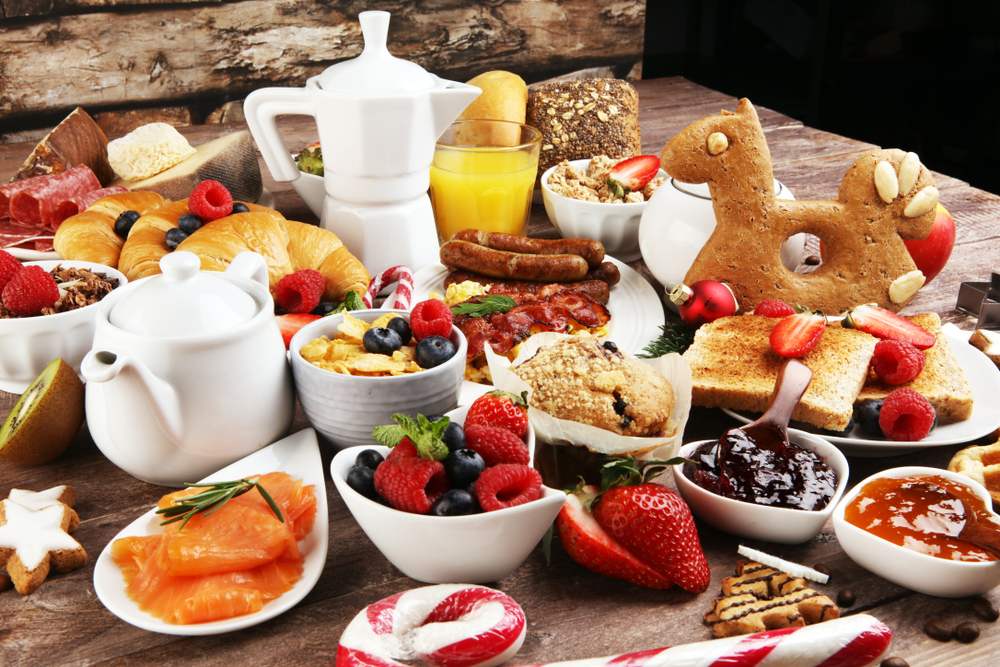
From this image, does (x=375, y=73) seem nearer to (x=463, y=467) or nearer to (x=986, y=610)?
(x=463, y=467)

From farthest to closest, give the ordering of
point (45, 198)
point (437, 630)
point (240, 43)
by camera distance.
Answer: point (240, 43)
point (45, 198)
point (437, 630)

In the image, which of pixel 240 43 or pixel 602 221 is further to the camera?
pixel 240 43

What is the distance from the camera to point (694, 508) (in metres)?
1.14

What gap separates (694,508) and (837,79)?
418 centimetres

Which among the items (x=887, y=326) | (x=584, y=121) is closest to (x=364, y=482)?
(x=887, y=326)

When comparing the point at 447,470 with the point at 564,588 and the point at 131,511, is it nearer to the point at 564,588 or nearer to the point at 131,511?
the point at 564,588

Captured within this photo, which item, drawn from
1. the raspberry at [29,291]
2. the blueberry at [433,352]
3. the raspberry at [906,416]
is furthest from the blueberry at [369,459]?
the raspberry at [906,416]

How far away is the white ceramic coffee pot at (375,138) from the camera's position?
1686 mm

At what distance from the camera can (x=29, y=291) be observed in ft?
4.35

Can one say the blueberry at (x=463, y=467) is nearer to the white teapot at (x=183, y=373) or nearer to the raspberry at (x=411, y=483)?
the raspberry at (x=411, y=483)

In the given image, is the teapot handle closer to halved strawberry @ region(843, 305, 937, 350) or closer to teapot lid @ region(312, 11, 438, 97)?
teapot lid @ region(312, 11, 438, 97)

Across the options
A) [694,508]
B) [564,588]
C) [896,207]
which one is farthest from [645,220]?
[564,588]

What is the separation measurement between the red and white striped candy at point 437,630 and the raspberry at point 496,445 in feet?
0.55

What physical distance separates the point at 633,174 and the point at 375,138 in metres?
0.74
